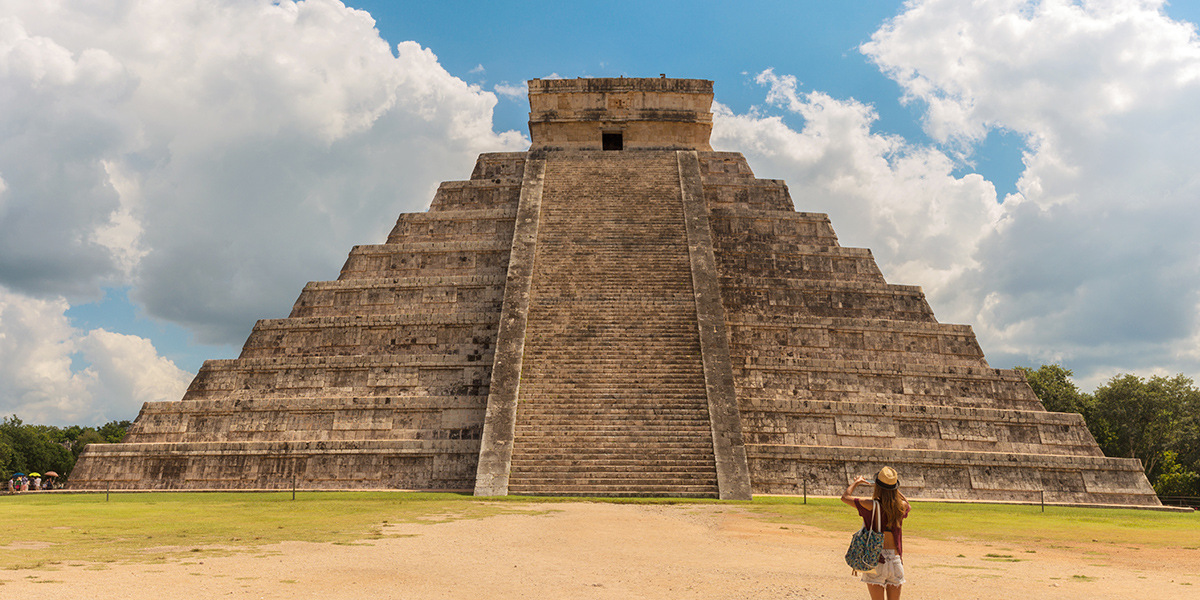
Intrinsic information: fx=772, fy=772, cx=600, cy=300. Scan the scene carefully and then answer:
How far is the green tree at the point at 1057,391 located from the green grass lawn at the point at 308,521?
23422 millimetres

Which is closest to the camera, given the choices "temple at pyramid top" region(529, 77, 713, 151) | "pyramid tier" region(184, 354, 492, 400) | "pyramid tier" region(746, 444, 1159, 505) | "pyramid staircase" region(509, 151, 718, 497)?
"pyramid staircase" region(509, 151, 718, 497)

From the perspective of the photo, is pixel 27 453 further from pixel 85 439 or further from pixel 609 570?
pixel 609 570

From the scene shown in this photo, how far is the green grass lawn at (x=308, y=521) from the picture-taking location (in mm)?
7625

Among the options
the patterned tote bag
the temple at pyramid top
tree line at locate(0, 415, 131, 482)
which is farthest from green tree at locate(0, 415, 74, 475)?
the patterned tote bag

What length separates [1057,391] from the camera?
36094mm

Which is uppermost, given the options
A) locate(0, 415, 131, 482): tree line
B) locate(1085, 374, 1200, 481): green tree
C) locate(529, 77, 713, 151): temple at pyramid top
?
locate(529, 77, 713, 151): temple at pyramid top

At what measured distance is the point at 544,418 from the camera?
50.1 ft

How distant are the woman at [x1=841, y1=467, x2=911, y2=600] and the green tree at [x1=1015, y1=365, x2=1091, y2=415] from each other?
3343 centimetres

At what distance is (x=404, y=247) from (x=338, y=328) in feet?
10.3

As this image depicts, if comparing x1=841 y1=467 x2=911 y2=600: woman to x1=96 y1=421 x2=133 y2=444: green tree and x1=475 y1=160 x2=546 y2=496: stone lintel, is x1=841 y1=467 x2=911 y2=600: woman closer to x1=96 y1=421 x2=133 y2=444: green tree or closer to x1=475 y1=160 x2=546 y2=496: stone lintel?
x1=475 y1=160 x2=546 y2=496: stone lintel

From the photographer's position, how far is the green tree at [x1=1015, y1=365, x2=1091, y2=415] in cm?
3469

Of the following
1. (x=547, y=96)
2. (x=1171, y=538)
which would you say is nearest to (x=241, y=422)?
(x=547, y=96)

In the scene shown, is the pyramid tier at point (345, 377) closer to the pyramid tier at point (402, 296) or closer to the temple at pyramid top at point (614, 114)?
the pyramid tier at point (402, 296)

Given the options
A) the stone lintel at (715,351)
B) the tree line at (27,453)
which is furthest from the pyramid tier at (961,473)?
the tree line at (27,453)
